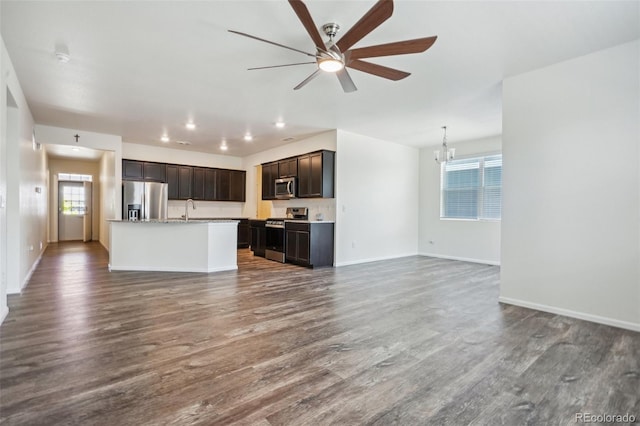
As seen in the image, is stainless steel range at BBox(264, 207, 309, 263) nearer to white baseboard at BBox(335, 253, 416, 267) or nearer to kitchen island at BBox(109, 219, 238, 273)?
white baseboard at BBox(335, 253, 416, 267)

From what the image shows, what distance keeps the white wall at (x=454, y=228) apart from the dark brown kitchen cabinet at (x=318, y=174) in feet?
9.49

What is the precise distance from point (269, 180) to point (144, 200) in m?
2.94

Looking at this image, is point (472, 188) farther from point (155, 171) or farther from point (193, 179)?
point (155, 171)

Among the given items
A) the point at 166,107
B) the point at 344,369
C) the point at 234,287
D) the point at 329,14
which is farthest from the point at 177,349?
the point at 166,107

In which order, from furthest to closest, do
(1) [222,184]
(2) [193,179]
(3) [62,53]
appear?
(1) [222,184]
(2) [193,179]
(3) [62,53]

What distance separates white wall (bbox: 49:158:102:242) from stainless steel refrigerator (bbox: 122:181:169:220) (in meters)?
3.87

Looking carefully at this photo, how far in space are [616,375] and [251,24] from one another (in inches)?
147

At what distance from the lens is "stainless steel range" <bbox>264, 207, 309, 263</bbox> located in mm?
Result: 6598

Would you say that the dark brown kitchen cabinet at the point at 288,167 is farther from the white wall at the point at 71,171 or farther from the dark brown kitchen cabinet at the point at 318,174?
the white wall at the point at 71,171

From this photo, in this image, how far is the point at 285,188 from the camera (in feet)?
22.6

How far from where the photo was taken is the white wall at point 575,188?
2.92 metres

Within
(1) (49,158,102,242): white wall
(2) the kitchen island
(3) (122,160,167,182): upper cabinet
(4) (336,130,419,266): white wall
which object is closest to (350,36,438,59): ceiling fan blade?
(4) (336,130,419,266): white wall

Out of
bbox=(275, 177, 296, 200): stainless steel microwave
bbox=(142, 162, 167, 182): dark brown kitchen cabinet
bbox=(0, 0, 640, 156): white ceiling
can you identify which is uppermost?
bbox=(0, 0, 640, 156): white ceiling

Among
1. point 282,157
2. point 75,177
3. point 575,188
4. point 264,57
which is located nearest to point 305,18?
point 264,57
